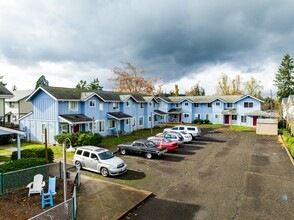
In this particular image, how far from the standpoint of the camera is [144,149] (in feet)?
65.3

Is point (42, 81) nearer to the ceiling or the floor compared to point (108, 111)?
nearer to the ceiling

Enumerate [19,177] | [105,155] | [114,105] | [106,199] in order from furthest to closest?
[114,105] < [105,155] < [19,177] < [106,199]

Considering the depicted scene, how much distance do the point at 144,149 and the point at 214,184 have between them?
809 cm

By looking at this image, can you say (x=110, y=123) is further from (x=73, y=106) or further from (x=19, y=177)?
(x=19, y=177)

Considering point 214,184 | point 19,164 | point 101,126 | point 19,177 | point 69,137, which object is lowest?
point 214,184

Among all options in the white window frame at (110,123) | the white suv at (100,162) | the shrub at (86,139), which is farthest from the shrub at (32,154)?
the white window frame at (110,123)

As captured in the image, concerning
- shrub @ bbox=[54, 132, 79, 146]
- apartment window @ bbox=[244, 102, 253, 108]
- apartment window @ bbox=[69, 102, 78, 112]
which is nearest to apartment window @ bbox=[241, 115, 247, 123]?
apartment window @ bbox=[244, 102, 253, 108]

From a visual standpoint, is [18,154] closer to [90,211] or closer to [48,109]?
[90,211]

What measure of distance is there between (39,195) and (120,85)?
52.4m

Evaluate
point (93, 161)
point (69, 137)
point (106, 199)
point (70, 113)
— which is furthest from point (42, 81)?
point (106, 199)

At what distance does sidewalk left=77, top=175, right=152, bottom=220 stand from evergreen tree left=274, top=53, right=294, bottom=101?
70986 millimetres

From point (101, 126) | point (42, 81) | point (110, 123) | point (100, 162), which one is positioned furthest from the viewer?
point (42, 81)

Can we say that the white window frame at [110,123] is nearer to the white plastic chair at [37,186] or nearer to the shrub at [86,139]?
the shrub at [86,139]

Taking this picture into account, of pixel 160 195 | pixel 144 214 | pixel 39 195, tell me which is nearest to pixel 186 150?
pixel 160 195
